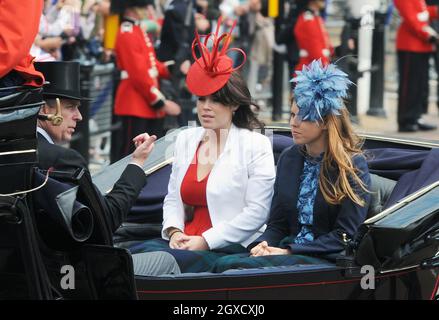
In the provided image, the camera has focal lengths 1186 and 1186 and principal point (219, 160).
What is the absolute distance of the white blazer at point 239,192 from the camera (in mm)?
5484

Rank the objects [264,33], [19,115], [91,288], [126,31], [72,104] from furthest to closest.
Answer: [264,33]
[126,31]
[72,104]
[91,288]
[19,115]

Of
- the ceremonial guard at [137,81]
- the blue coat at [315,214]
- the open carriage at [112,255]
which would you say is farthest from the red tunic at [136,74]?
the open carriage at [112,255]

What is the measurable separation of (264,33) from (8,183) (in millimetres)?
9250

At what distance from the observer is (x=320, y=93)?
5.27 meters

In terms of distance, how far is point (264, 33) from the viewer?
1338cm

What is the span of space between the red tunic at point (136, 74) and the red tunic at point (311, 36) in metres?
2.22

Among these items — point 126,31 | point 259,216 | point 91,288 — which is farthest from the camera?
point 126,31

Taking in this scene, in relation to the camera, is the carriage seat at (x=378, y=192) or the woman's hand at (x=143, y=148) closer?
the woman's hand at (x=143, y=148)

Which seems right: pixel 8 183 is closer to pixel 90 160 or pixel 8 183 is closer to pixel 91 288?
pixel 91 288

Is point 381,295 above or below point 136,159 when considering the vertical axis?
below

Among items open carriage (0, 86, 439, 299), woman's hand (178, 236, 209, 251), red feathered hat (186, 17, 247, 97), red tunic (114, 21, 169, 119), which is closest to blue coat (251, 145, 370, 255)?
open carriage (0, 86, 439, 299)

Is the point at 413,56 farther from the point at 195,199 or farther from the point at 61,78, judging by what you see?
the point at 61,78

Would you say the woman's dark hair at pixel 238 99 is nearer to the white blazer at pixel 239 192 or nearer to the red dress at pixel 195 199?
the white blazer at pixel 239 192

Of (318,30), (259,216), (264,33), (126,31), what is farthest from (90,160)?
(259,216)
